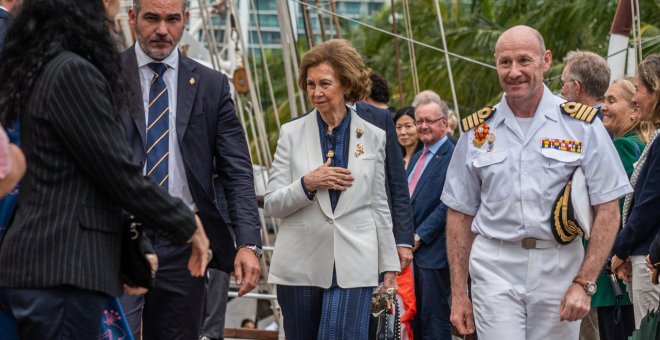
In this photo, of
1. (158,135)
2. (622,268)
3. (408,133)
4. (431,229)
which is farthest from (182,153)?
(408,133)

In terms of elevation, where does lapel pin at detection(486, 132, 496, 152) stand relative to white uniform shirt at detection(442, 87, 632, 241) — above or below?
above

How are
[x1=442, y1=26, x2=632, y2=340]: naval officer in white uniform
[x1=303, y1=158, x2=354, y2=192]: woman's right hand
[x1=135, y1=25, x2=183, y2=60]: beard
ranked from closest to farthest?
1. [x1=135, y1=25, x2=183, y2=60]: beard
2. [x1=442, y1=26, x2=632, y2=340]: naval officer in white uniform
3. [x1=303, y1=158, x2=354, y2=192]: woman's right hand

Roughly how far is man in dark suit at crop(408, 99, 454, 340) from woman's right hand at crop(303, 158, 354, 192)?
255 centimetres

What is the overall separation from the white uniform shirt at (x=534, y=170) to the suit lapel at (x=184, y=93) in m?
1.36

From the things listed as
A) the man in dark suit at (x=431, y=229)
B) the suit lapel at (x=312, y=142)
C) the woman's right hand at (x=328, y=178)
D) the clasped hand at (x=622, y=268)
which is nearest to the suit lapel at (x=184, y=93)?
the woman's right hand at (x=328, y=178)

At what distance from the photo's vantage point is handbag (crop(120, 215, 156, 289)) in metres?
4.32

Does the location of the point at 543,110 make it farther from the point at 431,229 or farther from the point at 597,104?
the point at 431,229

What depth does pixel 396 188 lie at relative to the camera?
282 inches

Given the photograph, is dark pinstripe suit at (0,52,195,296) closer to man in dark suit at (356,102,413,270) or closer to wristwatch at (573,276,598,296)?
wristwatch at (573,276,598,296)

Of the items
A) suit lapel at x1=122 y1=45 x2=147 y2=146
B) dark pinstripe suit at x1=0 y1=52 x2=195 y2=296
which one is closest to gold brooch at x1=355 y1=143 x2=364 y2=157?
suit lapel at x1=122 y1=45 x2=147 y2=146

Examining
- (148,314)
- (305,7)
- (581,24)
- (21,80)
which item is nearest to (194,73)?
(148,314)

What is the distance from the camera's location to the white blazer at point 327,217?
6.71 metres

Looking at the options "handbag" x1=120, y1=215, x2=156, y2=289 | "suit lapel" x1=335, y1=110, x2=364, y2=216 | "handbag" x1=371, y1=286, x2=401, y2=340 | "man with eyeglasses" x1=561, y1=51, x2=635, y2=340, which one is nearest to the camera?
"handbag" x1=120, y1=215, x2=156, y2=289

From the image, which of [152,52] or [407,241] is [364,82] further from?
[152,52]
